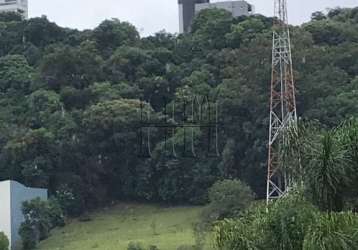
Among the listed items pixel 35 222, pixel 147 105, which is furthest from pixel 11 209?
pixel 147 105

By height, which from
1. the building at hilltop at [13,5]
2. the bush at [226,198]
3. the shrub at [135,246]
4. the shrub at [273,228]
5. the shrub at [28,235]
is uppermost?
the building at hilltop at [13,5]

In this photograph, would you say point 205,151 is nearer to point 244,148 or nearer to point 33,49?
point 244,148

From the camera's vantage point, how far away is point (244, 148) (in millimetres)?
50938

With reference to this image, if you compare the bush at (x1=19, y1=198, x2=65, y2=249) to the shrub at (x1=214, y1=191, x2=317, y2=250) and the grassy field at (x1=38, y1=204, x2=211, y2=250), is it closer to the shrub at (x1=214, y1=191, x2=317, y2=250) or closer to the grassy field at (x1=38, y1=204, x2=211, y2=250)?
the grassy field at (x1=38, y1=204, x2=211, y2=250)

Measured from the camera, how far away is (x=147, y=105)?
54.4 meters

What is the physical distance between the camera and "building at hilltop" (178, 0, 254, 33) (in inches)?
3398

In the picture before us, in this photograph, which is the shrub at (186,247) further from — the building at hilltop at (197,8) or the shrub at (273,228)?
the building at hilltop at (197,8)

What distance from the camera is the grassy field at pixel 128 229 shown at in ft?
137

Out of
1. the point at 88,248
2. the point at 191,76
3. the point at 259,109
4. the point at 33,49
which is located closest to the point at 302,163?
the point at 88,248

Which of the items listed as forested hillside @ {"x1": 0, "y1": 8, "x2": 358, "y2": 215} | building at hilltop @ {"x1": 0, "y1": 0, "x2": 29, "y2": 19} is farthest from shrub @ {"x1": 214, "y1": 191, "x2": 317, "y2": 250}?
building at hilltop @ {"x1": 0, "y1": 0, "x2": 29, "y2": 19}

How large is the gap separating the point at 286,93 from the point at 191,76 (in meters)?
20.3

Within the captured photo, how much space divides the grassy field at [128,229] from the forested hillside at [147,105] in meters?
1.58

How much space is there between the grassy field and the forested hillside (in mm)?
1577

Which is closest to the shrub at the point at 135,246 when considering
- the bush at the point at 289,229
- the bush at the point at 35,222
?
the bush at the point at 35,222
